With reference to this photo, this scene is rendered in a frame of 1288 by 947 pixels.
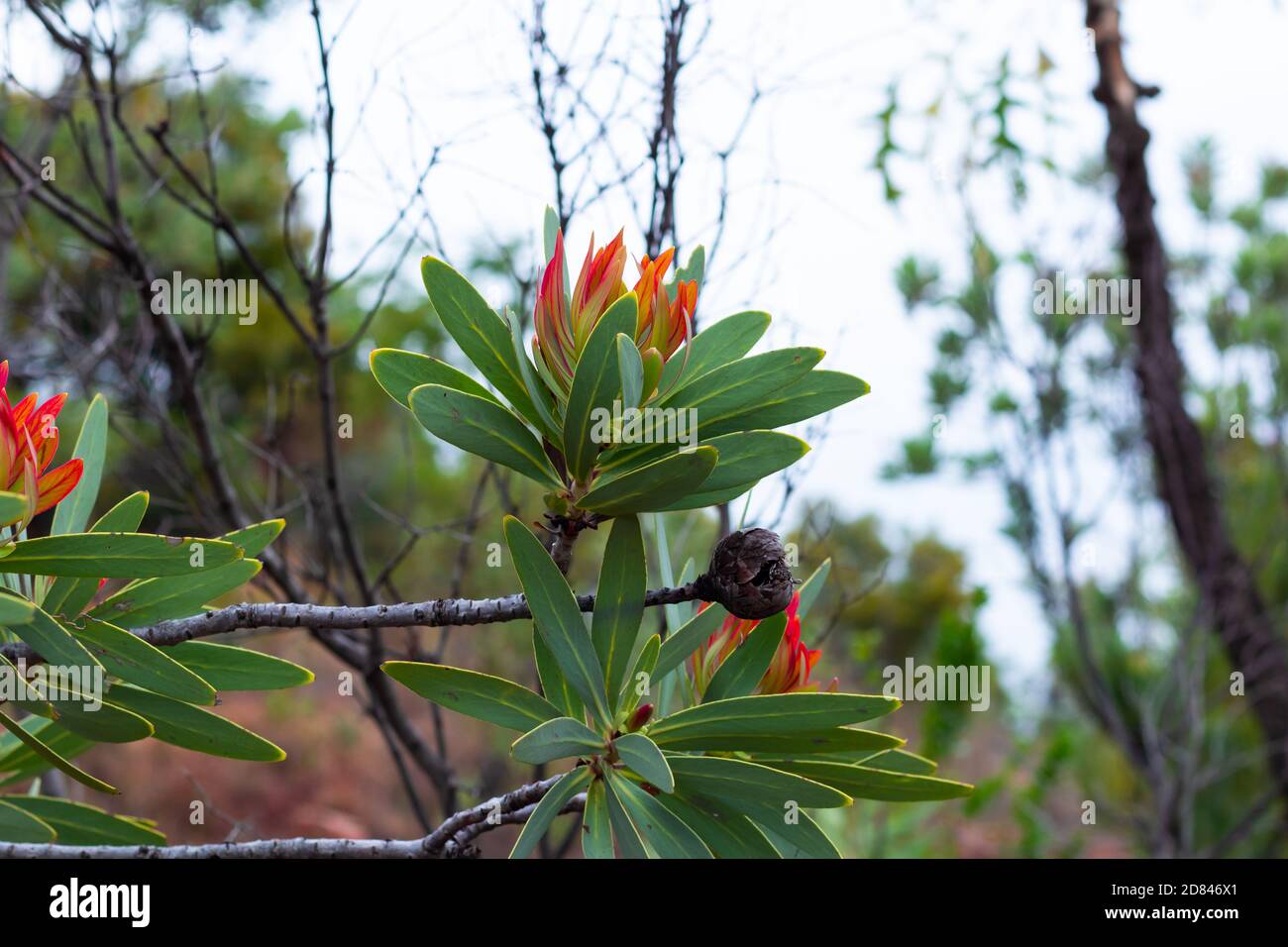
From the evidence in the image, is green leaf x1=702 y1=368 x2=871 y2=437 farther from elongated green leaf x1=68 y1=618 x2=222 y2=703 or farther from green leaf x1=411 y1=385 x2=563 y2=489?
elongated green leaf x1=68 y1=618 x2=222 y2=703

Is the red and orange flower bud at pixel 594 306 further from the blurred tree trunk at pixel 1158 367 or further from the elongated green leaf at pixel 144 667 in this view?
the blurred tree trunk at pixel 1158 367

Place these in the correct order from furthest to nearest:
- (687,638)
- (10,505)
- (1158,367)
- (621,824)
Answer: (1158,367) < (687,638) < (621,824) < (10,505)

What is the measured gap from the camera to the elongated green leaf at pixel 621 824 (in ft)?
2.48

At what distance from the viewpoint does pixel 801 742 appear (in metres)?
0.80

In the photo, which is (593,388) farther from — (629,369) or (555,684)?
(555,684)

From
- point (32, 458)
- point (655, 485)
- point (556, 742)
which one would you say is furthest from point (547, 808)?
point (32, 458)

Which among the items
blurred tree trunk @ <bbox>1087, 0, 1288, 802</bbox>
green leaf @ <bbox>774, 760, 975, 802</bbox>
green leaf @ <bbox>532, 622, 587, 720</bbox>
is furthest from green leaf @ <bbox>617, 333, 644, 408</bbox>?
blurred tree trunk @ <bbox>1087, 0, 1288, 802</bbox>

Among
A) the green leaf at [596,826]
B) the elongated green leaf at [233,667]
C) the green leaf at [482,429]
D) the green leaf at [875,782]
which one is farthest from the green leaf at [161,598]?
the green leaf at [875,782]

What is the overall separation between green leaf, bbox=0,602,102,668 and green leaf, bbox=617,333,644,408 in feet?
1.48

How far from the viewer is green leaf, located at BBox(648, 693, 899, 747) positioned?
29.3 inches

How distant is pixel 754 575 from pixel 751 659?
4.5 inches
